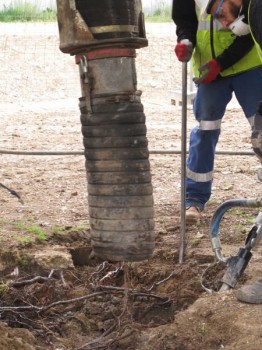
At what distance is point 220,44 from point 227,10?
4.88 ft

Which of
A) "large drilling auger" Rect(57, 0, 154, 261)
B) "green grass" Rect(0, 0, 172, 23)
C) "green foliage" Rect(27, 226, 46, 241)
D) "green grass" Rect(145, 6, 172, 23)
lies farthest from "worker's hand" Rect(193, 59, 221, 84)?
"green grass" Rect(145, 6, 172, 23)

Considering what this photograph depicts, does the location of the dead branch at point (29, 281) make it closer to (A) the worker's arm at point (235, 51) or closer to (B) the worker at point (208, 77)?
(B) the worker at point (208, 77)

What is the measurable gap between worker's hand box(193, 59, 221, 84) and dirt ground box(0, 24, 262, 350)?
1116 millimetres

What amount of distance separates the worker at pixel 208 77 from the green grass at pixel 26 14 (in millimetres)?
12590

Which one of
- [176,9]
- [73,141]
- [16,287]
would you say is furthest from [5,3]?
[16,287]

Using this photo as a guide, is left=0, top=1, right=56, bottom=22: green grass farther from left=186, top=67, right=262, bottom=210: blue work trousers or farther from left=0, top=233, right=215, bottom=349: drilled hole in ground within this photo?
left=0, top=233, right=215, bottom=349: drilled hole in ground

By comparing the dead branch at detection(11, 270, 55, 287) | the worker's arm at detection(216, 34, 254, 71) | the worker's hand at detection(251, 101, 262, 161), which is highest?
the worker's arm at detection(216, 34, 254, 71)

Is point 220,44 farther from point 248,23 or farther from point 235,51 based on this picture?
point 248,23

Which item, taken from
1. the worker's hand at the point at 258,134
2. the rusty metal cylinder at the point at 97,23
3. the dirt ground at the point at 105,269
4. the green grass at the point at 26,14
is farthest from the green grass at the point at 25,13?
the worker's hand at the point at 258,134

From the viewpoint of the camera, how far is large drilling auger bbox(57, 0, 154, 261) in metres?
4.26

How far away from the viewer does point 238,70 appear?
575 cm

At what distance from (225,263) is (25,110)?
25.7 feet

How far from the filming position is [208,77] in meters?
5.71

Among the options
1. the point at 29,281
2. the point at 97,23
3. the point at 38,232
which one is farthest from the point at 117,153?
the point at 38,232
